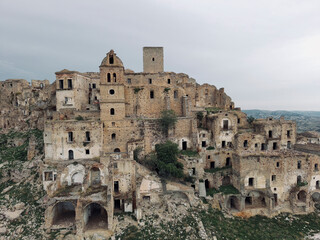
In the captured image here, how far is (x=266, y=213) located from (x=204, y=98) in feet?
84.9

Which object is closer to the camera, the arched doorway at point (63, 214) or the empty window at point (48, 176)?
the arched doorway at point (63, 214)

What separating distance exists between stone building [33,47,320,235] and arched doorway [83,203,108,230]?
129 mm

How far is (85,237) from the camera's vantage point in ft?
76.4

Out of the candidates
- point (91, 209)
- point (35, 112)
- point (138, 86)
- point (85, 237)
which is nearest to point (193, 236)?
point (85, 237)

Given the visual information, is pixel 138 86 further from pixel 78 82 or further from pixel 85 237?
pixel 85 237

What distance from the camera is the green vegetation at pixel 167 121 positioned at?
1323 inches

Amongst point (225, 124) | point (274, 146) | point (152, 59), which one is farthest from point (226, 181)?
point (152, 59)

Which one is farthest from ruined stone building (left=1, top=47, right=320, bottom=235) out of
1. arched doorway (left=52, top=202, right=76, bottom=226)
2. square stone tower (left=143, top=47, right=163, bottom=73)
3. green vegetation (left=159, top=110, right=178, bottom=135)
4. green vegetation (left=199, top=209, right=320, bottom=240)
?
square stone tower (left=143, top=47, right=163, bottom=73)

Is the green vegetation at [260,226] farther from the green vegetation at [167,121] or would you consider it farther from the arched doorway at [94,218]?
the green vegetation at [167,121]

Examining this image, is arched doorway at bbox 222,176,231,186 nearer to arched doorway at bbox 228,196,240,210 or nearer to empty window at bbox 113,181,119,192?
arched doorway at bbox 228,196,240,210

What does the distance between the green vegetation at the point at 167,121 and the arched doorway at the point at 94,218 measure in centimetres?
1564

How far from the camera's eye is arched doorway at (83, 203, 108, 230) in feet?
82.2

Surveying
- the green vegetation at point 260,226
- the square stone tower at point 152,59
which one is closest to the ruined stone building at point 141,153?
the green vegetation at point 260,226

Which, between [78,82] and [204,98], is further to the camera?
[204,98]
